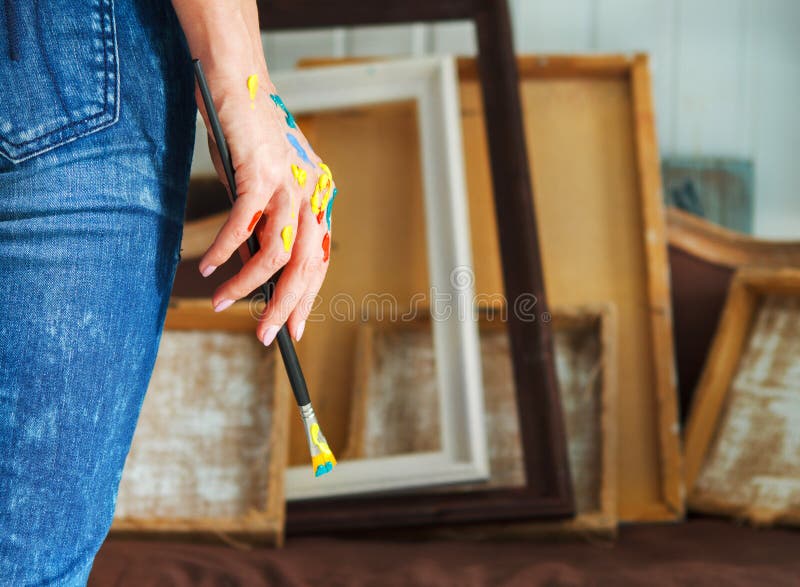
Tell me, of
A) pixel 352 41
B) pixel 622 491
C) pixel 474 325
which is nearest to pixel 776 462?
pixel 622 491

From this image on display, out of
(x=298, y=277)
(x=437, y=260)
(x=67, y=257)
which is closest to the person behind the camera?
(x=67, y=257)

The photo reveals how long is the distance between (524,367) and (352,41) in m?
0.90

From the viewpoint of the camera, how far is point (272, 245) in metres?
0.55

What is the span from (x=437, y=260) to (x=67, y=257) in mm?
1207

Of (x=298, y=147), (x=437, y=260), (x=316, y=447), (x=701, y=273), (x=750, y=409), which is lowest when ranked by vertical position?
(x=750, y=409)

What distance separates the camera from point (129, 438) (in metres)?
0.55

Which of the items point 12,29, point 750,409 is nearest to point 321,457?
point 12,29

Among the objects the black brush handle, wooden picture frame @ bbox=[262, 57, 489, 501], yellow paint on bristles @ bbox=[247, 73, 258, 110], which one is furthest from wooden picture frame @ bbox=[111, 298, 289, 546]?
yellow paint on bristles @ bbox=[247, 73, 258, 110]

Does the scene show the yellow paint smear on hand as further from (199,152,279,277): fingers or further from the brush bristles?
the brush bristles

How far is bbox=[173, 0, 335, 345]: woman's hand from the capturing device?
536mm

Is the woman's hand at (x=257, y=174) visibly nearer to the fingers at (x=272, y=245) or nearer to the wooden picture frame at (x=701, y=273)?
the fingers at (x=272, y=245)

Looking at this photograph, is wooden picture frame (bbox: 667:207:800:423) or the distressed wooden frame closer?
the distressed wooden frame

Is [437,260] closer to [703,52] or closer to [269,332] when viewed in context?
[703,52]

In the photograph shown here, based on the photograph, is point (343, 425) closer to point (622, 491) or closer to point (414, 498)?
point (414, 498)
